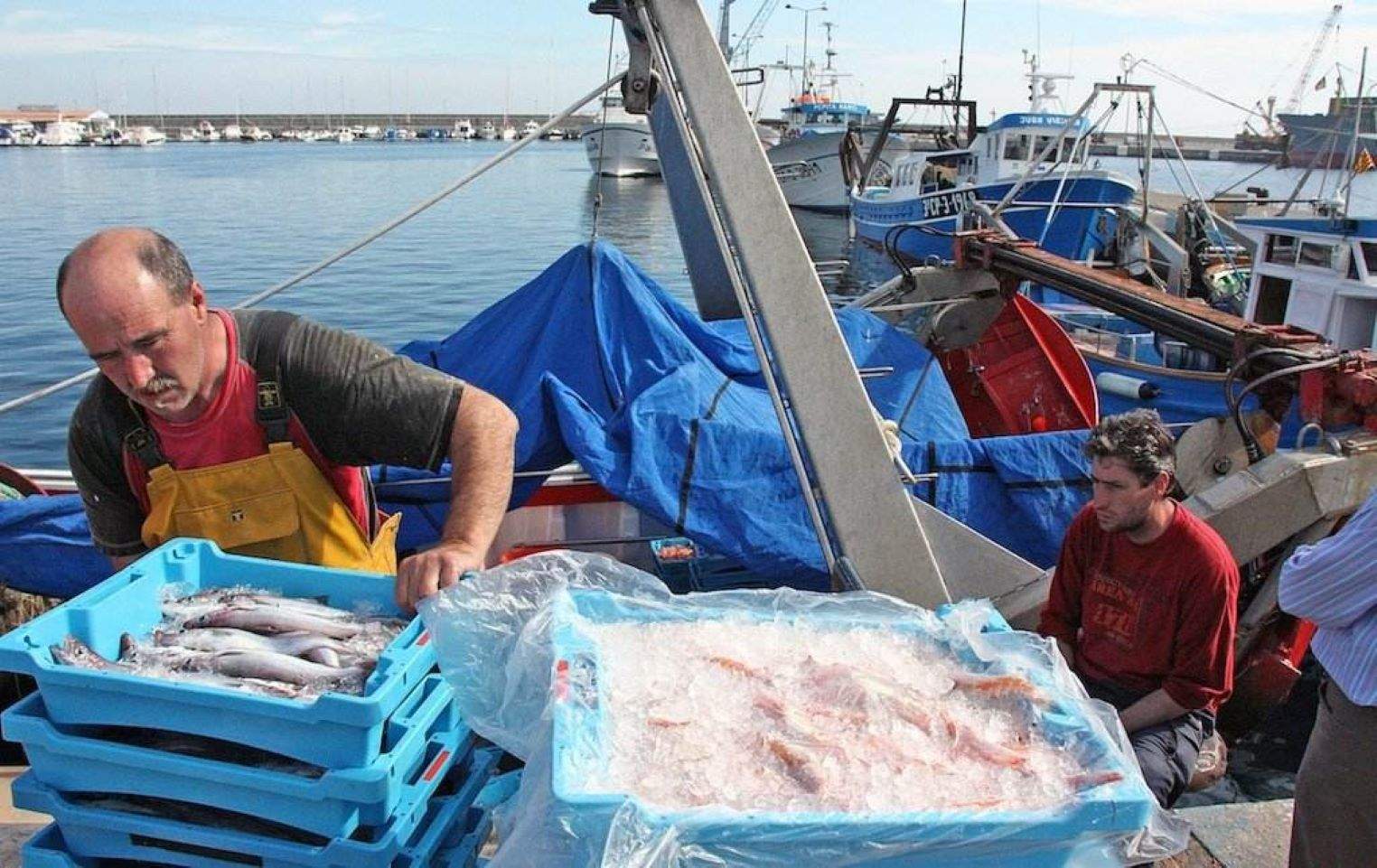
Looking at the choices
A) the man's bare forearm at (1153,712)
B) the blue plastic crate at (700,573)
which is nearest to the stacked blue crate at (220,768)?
the man's bare forearm at (1153,712)

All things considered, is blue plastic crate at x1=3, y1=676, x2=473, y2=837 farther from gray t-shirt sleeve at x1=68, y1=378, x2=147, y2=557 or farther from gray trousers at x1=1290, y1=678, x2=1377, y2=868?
gray trousers at x1=1290, y1=678, x2=1377, y2=868

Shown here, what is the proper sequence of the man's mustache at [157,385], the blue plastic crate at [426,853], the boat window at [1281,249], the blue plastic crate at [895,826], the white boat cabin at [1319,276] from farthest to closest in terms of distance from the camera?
Answer: the boat window at [1281,249] < the white boat cabin at [1319,276] < the man's mustache at [157,385] < the blue plastic crate at [426,853] < the blue plastic crate at [895,826]

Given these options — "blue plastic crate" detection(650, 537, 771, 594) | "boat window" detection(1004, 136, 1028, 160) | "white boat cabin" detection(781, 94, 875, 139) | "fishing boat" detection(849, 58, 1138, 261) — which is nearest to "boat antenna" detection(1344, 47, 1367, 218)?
"fishing boat" detection(849, 58, 1138, 261)

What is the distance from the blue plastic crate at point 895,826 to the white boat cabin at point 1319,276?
901 centimetres

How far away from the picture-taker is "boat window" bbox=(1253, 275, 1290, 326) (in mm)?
10422

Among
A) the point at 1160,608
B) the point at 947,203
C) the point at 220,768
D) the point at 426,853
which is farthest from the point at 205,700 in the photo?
the point at 947,203

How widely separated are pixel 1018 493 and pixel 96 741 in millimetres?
4078

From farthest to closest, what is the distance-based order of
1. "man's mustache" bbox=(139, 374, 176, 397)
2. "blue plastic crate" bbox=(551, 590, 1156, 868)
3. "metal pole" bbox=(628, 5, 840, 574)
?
"metal pole" bbox=(628, 5, 840, 574) → "man's mustache" bbox=(139, 374, 176, 397) → "blue plastic crate" bbox=(551, 590, 1156, 868)

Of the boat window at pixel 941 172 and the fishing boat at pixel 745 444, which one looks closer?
the fishing boat at pixel 745 444

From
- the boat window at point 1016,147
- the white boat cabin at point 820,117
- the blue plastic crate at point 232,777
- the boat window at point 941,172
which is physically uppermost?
the white boat cabin at point 820,117

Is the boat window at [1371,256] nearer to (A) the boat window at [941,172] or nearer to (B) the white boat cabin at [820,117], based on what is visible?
(A) the boat window at [941,172]

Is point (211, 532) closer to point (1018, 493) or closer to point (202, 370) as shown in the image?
point (202, 370)

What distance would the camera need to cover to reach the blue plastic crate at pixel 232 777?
1.67 metres

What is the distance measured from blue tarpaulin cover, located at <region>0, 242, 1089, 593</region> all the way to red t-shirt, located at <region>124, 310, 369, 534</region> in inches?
84.6
